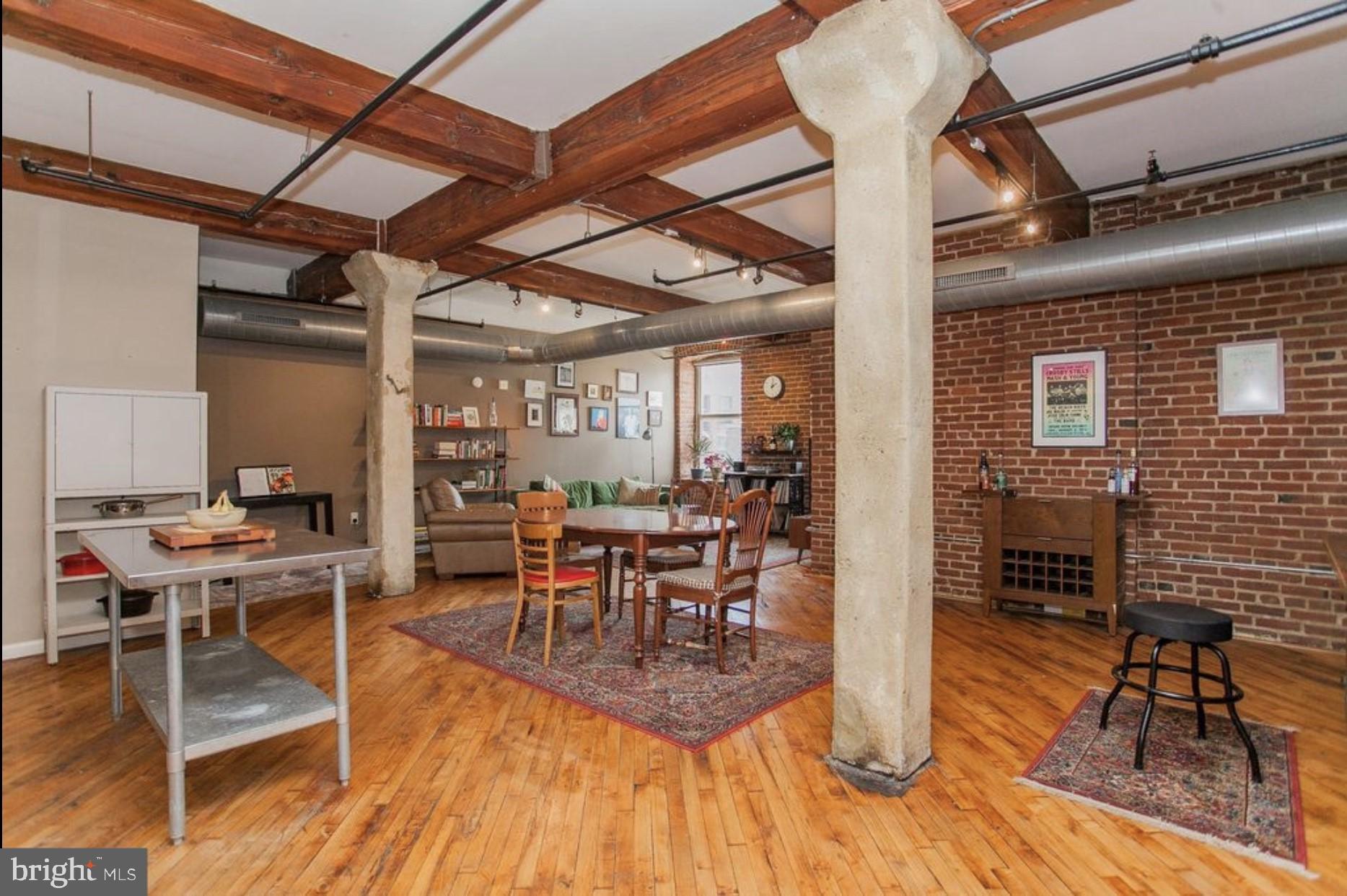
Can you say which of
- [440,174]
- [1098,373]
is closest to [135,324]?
[440,174]

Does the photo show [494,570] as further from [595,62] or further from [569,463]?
[595,62]

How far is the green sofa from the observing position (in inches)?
382

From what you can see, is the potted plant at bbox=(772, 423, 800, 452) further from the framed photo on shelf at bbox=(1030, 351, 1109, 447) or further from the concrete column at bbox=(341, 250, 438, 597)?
the concrete column at bbox=(341, 250, 438, 597)

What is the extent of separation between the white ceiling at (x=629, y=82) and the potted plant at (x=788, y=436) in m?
4.66

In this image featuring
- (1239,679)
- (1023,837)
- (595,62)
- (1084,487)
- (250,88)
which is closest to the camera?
(1023,837)

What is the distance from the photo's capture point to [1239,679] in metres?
4.09

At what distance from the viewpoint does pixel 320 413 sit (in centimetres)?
795

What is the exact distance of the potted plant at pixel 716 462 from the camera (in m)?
10.8

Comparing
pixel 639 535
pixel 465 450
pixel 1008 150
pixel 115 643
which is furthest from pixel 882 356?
pixel 465 450

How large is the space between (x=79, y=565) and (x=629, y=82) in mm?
4251

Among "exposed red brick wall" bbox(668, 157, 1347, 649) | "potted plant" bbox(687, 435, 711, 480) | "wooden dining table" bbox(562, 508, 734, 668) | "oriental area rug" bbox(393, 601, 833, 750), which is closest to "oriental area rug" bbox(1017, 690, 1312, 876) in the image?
"oriental area rug" bbox(393, 601, 833, 750)

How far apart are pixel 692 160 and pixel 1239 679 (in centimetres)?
436

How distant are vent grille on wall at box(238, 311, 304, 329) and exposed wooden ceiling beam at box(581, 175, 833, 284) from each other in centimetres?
367

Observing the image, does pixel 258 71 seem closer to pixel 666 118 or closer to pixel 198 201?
pixel 666 118
